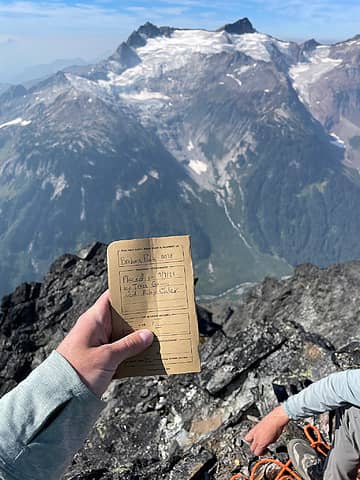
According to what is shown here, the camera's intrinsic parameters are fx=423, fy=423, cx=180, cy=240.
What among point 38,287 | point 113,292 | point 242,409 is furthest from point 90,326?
point 38,287

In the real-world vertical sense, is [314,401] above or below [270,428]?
above

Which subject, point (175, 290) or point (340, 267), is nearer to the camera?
point (175, 290)

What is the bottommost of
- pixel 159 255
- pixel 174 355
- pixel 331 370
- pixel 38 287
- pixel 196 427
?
pixel 38 287

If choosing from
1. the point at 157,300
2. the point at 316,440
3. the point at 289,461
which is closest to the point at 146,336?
the point at 157,300

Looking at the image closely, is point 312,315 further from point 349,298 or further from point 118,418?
point 118,418

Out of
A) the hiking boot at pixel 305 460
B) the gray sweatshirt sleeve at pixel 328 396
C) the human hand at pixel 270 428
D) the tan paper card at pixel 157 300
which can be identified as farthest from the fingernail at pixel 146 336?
the hiking boot at pixel 305 460

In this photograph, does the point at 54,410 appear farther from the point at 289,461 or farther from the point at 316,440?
the point at 316,440
